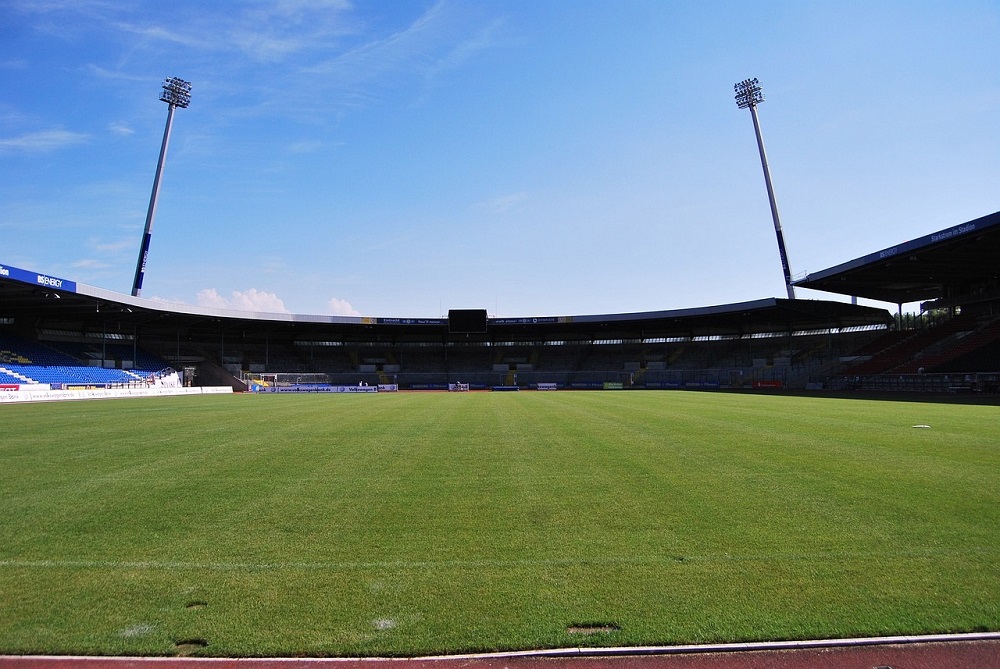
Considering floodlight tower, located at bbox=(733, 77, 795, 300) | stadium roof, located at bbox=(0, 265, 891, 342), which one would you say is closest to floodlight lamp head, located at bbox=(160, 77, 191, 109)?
stadium roof, located at bbox=(0, 265, 891, 342)

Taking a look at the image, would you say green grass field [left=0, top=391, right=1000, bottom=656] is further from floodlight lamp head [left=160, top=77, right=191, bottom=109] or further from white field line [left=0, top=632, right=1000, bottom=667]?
floodlight lamp head [left=160, top=77, right=191, bottom=109]

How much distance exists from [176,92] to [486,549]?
6878 centimetres

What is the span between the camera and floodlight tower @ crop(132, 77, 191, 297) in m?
54.2

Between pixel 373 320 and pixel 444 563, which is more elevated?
pixel 373 320

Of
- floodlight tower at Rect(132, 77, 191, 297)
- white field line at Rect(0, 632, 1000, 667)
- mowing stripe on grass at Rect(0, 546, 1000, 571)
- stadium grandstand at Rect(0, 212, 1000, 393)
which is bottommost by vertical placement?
white field line at Rect(0, 632, 1000, 667)

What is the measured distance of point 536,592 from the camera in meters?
4.12

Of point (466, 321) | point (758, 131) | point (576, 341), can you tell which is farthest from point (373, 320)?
point (758, 131)

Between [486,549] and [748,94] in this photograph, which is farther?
[748,94]

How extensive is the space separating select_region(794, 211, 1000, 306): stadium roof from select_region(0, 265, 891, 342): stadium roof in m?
5.29

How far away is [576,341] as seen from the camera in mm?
74312

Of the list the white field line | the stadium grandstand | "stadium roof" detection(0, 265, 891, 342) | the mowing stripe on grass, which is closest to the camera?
the white field line

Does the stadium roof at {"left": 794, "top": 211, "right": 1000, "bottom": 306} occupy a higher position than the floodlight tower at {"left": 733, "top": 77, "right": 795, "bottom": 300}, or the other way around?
the floodlight tower at {"left": 733, "top": 77, "right": 795, "bottom": 300}

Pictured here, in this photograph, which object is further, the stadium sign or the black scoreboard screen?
the black scoreboard screen

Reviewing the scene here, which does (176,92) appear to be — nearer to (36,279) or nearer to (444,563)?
(36,279)
